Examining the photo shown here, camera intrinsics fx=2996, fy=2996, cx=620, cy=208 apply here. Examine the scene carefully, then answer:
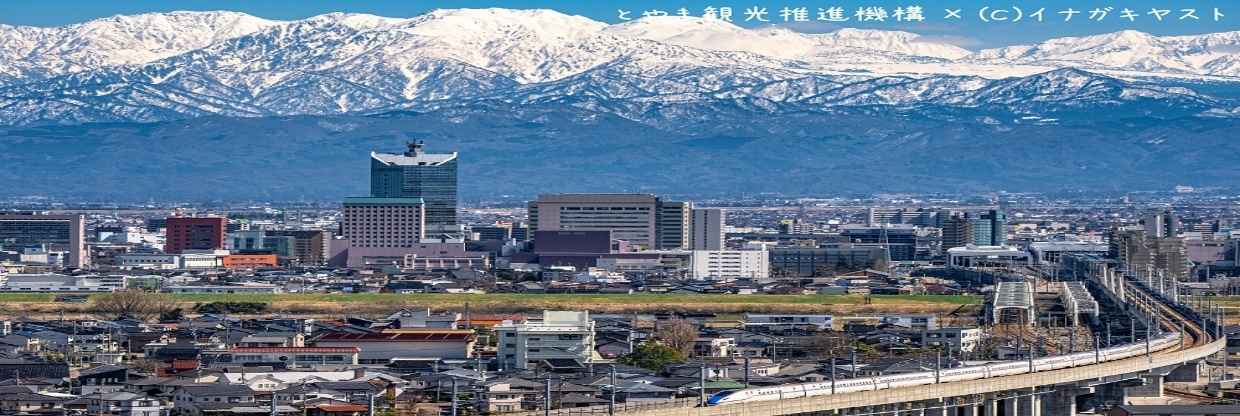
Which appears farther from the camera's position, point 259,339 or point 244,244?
point 244,244

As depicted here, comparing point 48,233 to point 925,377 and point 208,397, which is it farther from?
point 925,377

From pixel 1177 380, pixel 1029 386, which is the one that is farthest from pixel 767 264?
pixel 1029 386

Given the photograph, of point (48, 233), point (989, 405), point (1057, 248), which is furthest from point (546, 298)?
point (48, 233)

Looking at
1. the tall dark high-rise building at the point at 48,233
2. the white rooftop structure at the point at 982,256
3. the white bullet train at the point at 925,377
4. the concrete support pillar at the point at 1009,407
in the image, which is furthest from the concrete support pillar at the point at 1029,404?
the tall dark high-rise building at the point at 48,233

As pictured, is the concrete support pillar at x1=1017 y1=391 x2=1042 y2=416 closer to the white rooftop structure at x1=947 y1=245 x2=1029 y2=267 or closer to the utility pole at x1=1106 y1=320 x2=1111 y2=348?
the utility pole at x1=1106 y1=320 x2=1111 y2=348

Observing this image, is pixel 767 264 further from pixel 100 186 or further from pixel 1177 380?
pixel 100 186

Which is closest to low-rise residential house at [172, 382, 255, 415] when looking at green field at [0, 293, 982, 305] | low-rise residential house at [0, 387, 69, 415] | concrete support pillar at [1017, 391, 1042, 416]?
low-rise residential house at [0, 387, 69, 415]

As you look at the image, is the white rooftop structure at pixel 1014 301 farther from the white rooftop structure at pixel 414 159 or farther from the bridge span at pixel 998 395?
the white rooftop structure at pixel 414 159
